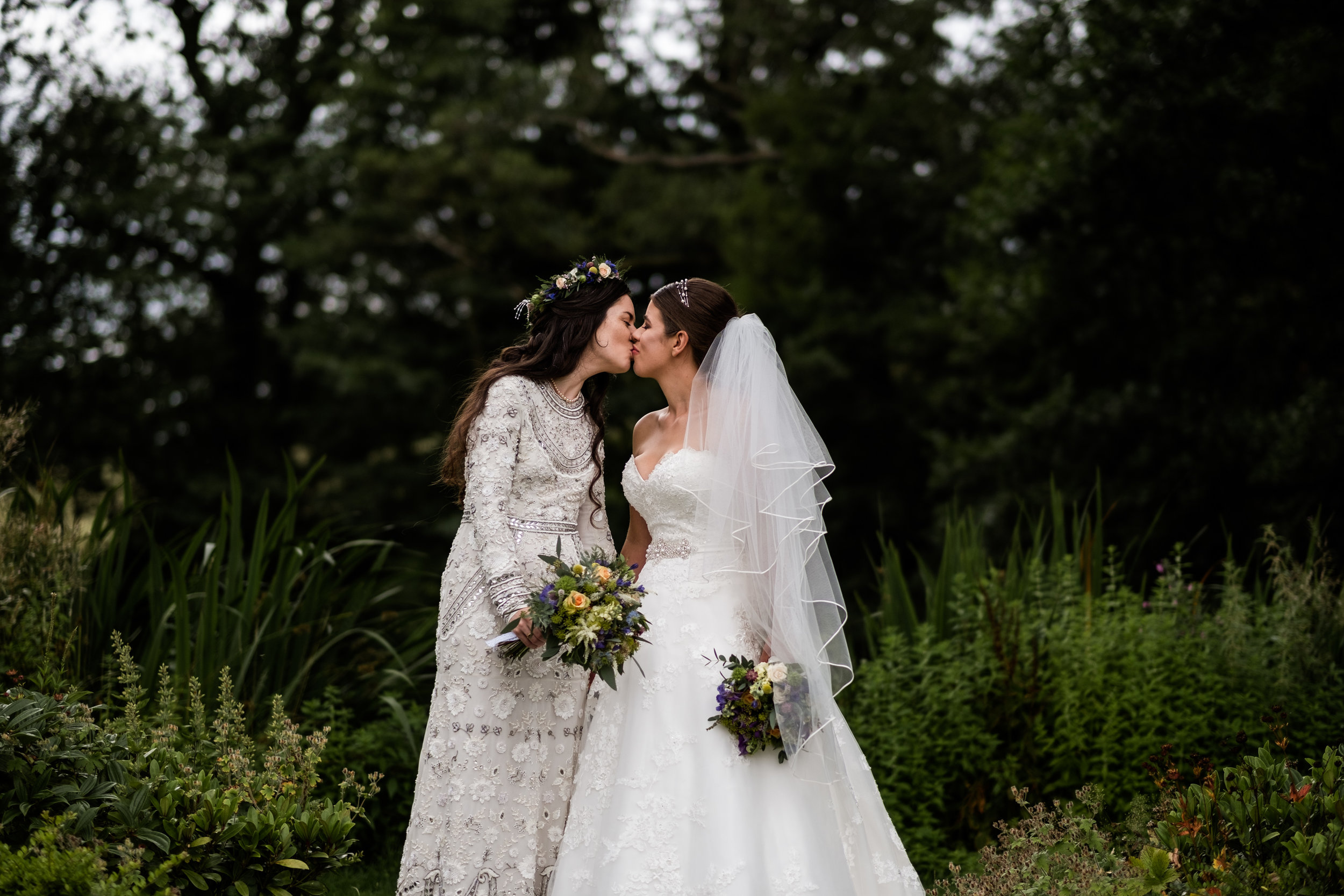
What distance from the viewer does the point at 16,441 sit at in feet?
17.0

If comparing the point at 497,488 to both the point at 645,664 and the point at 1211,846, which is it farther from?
the point at 1211,846

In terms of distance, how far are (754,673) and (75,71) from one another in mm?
Answer: 13053

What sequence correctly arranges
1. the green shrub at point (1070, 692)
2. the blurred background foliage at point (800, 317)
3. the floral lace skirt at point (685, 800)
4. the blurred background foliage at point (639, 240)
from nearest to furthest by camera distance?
the floral lace skirt at point (685, 800) → the green shrub at point (1070, 692) → the blurred background foliage at point (800, 317) → the blurred background foliage at point (639, 240)

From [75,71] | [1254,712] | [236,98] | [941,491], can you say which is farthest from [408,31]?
[1254,712]

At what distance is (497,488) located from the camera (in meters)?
3.93

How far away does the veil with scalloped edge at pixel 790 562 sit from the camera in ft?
12.7

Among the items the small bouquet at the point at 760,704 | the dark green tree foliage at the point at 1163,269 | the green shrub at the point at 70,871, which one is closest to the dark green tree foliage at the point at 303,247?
the dark green tree foliage at the point at 1163,269

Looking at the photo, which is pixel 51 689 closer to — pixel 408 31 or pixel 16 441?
pixel 16 441

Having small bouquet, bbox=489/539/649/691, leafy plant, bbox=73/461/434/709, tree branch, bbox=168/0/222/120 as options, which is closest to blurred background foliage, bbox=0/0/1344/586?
tree branch, bbox=168/0/222/120

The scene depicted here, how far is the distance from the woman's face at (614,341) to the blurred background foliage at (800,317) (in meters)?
2.10

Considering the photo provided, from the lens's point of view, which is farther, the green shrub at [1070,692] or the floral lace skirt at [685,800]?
the green shrub at [1070,692]

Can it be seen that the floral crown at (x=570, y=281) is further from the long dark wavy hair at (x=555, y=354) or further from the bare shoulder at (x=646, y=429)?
the bare shoulder at (x=646, y=429)

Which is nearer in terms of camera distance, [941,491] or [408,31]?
[941,491]

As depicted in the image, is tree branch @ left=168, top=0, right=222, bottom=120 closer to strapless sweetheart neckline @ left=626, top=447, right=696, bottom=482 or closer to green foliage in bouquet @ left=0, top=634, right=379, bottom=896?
strapless sweetheart neckline @ left=626, top=447, right=696, bottom=482
